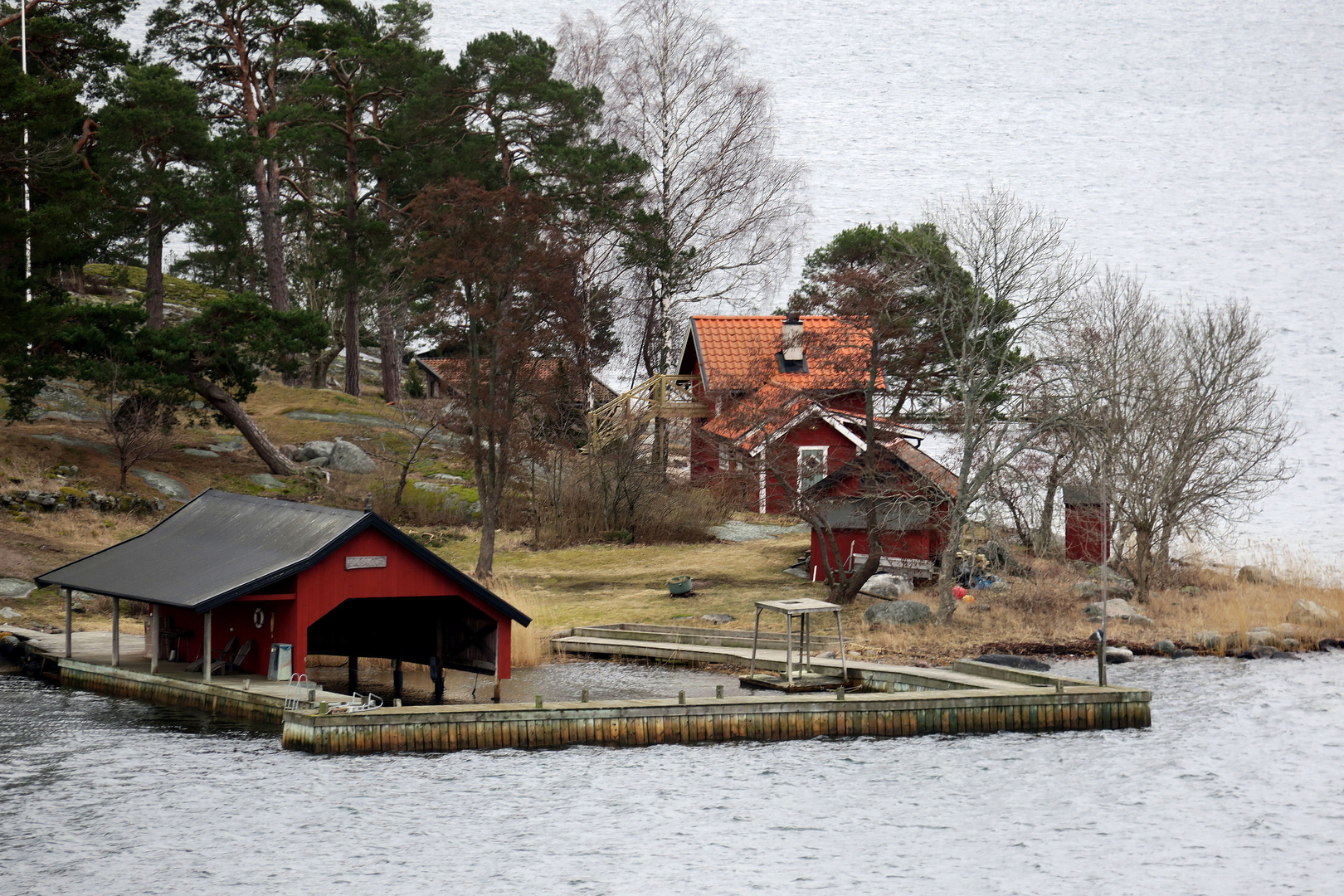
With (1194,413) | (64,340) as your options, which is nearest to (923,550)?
(1194,413)

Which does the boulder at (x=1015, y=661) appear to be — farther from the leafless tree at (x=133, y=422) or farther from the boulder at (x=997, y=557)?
the leafless tree at (x=133, y=422)

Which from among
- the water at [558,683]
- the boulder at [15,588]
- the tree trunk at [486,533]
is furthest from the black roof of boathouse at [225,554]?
the tree trunk at [486,533]

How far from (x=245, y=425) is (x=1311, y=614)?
34.3 meters

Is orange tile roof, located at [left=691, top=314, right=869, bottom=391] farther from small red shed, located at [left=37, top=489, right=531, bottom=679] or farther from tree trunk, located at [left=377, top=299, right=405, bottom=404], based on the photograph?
small red shed, located at [left=37, top=489, right=531, bottom=679]

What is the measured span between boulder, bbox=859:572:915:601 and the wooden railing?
1367cm

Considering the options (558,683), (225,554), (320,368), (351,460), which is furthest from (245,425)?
(558,683)

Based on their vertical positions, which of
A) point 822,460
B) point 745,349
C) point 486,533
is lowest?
point 486,533

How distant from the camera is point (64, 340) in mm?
42656

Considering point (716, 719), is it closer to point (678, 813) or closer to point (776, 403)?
point (678, 813)

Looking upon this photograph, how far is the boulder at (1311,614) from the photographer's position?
3691 centimetres

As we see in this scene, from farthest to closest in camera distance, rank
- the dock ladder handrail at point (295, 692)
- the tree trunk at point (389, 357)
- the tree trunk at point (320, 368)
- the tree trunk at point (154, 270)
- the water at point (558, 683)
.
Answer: the tree trunk at point (320, 368) < the tree trunk at point (389, 357) < the tree trunk at point (154, 270) < the water at point (558, 683) < the dock ladder handrail at point (295, 692)

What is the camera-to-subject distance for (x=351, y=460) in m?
51.7

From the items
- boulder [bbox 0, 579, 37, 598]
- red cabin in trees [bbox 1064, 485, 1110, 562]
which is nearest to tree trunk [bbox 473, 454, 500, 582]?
boulder [bbox 0, 579, 37, 598]

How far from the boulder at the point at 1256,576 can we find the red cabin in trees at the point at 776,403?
10.6 meters
